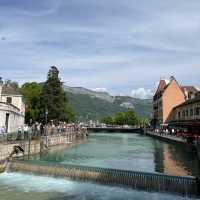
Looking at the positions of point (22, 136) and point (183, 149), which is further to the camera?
point (183, 149)

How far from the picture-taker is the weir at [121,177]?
26.6m

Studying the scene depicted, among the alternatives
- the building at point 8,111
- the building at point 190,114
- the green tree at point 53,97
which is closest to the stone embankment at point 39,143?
the building at point 8,111

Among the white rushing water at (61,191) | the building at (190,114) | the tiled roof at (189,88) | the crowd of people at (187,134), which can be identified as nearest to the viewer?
the white rushing water at (61,191)

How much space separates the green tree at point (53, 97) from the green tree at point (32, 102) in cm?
441

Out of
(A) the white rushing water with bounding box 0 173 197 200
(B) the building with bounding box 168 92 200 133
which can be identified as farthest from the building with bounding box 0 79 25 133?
(B) the building with bounding box 168 92 200 133

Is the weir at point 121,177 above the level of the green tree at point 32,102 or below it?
below

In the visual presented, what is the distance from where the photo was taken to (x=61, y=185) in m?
29.8

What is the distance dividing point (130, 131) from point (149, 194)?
458 feet

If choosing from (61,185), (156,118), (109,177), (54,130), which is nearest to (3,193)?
(61,185)

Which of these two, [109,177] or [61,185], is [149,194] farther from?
[61,185]

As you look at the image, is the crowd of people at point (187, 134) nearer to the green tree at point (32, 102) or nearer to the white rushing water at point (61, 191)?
the white rushing water at point (61, 191)

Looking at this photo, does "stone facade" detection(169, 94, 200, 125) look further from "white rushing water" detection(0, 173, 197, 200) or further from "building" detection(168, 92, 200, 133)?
"white rushing water" detection(0, 173, 197, 200)

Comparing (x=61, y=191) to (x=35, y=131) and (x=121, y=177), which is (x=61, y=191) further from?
(x=35, y=131)

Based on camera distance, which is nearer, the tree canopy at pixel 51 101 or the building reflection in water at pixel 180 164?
the building reflection in water at pixel 180 164
